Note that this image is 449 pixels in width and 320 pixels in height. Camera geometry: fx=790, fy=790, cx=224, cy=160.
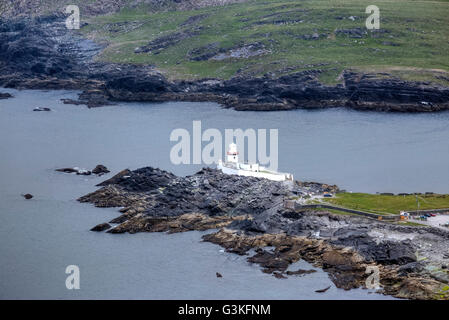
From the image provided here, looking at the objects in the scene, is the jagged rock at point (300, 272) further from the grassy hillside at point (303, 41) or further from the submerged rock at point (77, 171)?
the grassy hillside at point (303, 41)

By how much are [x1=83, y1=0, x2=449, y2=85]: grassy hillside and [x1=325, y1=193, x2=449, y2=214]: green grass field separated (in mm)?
70851

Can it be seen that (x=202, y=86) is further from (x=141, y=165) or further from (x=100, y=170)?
(x=100, y=170)

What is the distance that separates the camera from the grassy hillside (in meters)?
155

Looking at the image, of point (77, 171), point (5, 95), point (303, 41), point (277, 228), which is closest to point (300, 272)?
point (277, 228)

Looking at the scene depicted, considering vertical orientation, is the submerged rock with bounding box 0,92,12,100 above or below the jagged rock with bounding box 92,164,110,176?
above

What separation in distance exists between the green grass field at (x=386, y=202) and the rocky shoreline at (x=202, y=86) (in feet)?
192

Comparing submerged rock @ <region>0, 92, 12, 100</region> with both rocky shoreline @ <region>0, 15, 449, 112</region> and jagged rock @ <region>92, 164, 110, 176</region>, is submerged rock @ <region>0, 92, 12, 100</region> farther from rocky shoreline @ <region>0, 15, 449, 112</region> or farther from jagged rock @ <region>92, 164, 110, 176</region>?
jagged rock @ <region>92, 164, 110, 176</region>

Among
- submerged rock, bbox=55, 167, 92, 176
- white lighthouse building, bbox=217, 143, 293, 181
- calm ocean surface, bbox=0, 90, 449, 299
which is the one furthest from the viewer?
submerged rock, bbox=55, 167, 92, 176

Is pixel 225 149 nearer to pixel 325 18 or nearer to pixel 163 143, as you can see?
pixel 163 143

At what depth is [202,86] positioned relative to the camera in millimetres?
155625

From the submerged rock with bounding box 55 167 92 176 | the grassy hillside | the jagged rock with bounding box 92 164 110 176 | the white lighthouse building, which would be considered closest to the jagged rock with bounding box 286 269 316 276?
the white lighthouse building

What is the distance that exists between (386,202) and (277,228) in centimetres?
1174

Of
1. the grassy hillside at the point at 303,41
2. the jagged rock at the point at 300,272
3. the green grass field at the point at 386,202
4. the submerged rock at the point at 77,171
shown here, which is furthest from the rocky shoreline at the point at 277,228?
the grassy hillside at the point at 303,41

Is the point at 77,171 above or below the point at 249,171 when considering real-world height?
below
